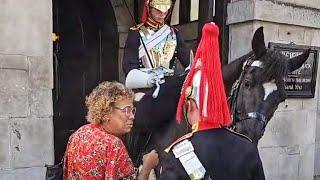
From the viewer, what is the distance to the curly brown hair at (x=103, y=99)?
98.7 inches

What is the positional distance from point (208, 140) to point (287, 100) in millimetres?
3957

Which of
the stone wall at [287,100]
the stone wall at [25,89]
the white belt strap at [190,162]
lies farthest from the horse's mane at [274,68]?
the stone wall at [25,89]

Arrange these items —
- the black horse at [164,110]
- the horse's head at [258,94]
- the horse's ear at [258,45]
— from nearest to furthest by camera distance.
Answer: the horse's head at [258,94] < the horse's ear at [258,45] < the black horse at [164,110]

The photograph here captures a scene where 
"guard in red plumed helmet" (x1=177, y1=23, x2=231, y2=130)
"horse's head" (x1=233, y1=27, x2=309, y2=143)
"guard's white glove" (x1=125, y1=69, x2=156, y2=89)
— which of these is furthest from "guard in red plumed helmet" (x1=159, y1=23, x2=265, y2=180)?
"guard's white glove" (x1=125, y1=69, x2=156, y2=89)

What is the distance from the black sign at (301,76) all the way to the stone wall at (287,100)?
11 cm

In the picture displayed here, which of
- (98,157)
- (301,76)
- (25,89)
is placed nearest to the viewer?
(98,157)

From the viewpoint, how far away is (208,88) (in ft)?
7.07

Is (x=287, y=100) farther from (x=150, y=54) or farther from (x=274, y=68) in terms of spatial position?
(x=274, y=68)

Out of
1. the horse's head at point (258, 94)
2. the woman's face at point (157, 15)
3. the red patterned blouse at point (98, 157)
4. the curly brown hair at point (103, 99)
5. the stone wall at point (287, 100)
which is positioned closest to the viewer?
the red patterned blouse at point (98, 157)

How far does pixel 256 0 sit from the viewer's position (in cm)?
530

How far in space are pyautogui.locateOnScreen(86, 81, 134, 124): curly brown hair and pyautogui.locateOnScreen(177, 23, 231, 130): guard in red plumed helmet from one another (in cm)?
49

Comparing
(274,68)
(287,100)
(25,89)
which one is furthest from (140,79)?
(287,100)

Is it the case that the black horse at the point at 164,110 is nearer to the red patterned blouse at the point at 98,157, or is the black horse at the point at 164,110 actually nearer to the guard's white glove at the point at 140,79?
the guard's white glove at the point at 140,79

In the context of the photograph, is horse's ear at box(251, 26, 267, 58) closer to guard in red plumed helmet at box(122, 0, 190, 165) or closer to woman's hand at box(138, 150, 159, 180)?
guard in red plumed helmet at box(122, 0, 190, 165)
